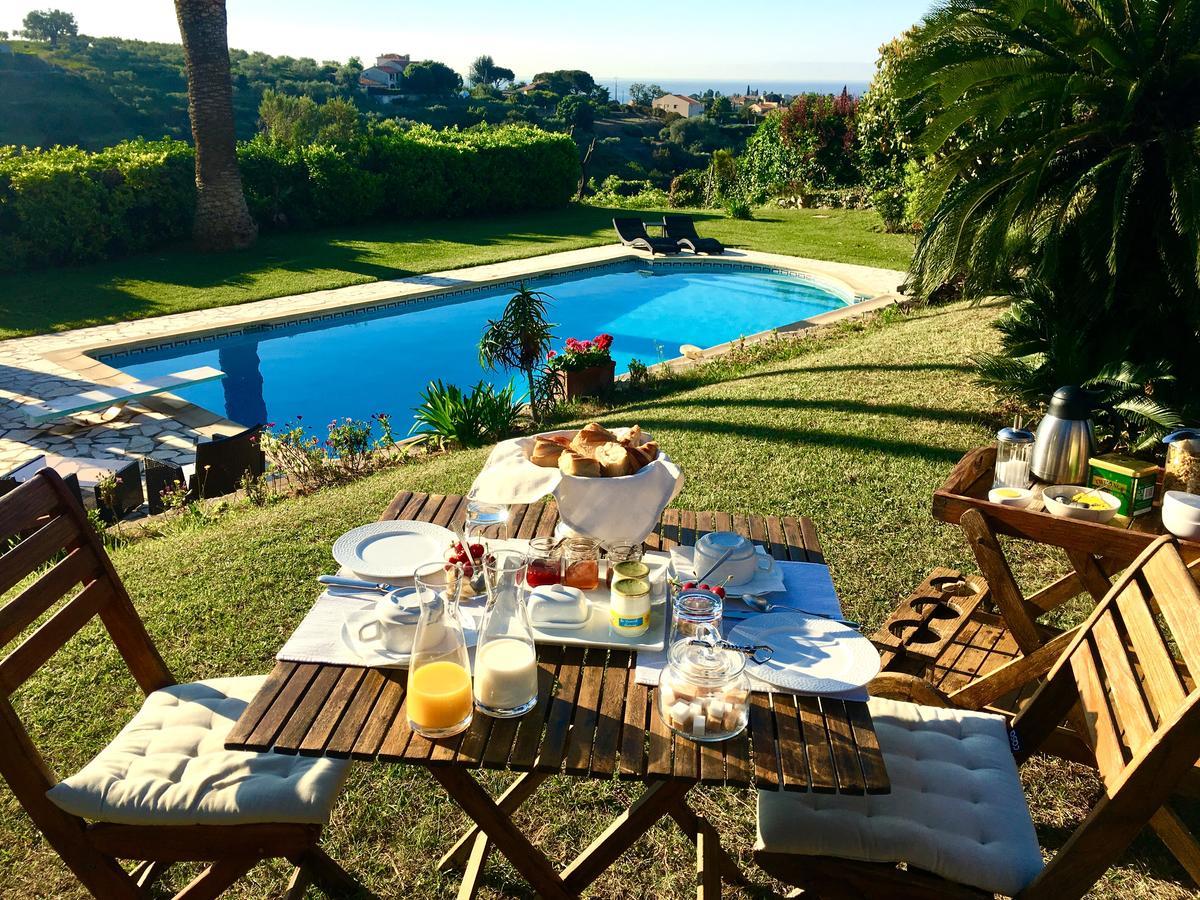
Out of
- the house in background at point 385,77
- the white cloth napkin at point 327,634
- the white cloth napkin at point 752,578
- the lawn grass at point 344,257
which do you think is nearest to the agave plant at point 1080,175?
the white cloth napkin at point 752,578

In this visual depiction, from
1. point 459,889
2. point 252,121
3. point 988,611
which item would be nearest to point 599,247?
point 988,611

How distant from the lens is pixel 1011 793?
227 cm

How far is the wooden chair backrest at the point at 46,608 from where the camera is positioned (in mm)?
2096

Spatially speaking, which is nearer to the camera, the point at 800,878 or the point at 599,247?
the point at 800,878

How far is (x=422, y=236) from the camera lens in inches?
739

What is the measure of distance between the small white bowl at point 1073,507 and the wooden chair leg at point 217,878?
107 inches

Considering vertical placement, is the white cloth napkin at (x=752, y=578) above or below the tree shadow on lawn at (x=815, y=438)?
above

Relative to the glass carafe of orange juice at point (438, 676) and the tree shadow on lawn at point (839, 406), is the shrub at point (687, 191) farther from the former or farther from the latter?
A: the glass carafe of orange juice at point (438, 676)

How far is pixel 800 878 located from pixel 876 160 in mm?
21811

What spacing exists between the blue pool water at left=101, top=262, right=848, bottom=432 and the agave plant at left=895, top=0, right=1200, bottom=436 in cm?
648

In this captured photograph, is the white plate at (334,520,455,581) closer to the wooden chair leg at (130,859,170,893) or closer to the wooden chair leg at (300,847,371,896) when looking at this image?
the wooden chair leg at (300,847,371,896)

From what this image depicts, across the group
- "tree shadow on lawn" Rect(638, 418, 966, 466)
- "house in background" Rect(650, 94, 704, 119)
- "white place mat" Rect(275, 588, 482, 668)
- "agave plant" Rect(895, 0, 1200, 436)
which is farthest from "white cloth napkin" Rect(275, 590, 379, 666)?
"house in background" Rect(650, 94, 704, 119)

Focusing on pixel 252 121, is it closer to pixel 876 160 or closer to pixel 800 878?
pixel 876 160

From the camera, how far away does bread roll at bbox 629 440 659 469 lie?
2398 millimetres
